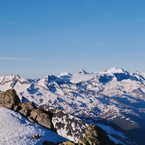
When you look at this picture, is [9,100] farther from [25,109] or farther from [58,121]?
[58,121]

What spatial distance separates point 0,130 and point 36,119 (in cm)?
1779

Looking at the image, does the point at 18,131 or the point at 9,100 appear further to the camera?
the point at 9,100

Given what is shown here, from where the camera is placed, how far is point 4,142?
58.0 metres

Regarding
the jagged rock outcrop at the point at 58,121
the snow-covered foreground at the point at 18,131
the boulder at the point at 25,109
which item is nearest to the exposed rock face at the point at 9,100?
the jagged rock outcrop at the point at 58,121

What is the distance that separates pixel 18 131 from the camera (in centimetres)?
6806

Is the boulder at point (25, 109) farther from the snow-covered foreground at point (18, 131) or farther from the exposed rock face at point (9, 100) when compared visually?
the snow-covered foreground at point (18, 131)

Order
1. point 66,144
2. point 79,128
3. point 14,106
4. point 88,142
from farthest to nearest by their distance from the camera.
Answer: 1. point 79,128
2. point 14,106
3. point 88,142
4. point 66,144

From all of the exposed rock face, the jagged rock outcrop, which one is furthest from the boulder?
the exposed rock face

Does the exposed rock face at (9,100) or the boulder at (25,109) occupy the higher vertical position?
the exposed rock face at (9,100)

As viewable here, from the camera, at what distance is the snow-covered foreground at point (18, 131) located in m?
59.5

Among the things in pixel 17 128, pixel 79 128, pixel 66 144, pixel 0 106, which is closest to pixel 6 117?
pixel 17 128

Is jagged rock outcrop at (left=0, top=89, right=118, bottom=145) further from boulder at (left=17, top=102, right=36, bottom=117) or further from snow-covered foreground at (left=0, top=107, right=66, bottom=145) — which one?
snow-covered foreground at (left=0, top=107, right=66, bottom=145)

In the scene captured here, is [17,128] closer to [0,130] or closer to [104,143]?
[0,130]

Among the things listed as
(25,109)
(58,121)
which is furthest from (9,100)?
(58,121)
